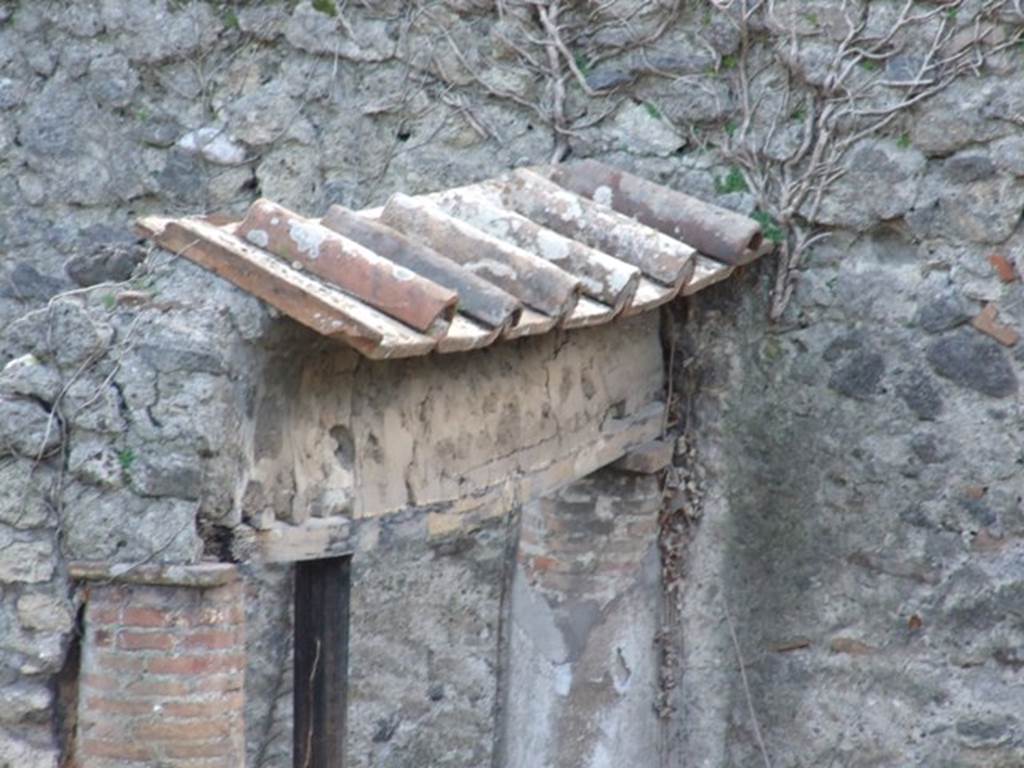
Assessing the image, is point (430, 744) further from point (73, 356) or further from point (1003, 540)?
point (73, 356)

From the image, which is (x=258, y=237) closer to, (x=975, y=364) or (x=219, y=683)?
(x=219, y=683)

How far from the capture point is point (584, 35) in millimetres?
5391

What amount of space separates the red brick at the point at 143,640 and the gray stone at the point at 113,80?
2876mm

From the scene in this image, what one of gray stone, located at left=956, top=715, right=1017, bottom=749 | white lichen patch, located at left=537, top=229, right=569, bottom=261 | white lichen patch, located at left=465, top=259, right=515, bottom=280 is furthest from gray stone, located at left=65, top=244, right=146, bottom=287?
gray stone, located at left=956, top=715, right=1017, bottom=749

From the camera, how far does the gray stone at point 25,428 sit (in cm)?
331

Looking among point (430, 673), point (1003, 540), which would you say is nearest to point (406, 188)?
point (430, 673)

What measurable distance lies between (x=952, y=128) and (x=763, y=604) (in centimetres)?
155

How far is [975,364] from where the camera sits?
5055 millimetres

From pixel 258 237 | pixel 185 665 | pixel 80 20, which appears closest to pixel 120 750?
pixel 185 665

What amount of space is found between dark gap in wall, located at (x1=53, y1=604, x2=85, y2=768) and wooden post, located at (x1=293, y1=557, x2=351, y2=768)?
2.18 feet

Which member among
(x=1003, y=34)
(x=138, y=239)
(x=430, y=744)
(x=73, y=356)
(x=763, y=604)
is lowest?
(x=430, y=744)

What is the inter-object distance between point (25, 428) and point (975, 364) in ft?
9.32

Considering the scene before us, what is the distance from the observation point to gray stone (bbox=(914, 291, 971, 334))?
506 centimetres

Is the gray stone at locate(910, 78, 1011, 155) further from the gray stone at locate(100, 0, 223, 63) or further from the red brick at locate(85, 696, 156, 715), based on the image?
the red brick at locate(85, 696, 156, 715)
